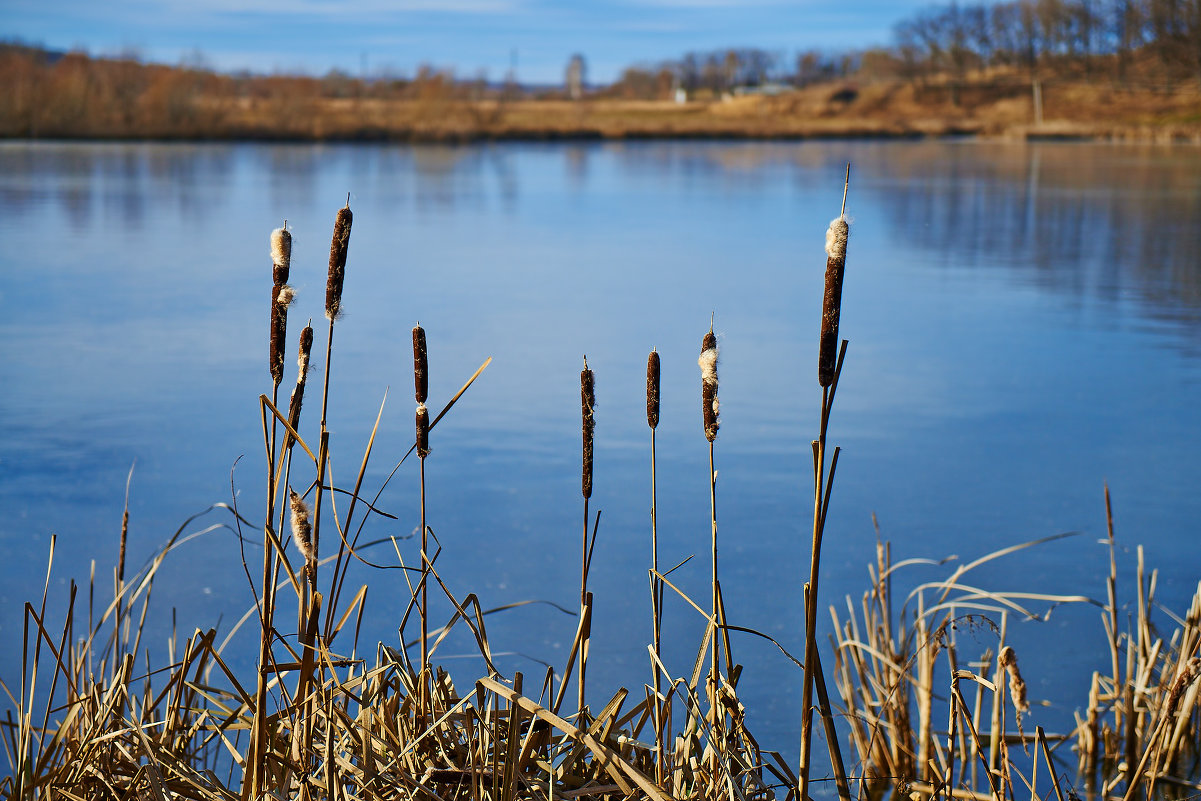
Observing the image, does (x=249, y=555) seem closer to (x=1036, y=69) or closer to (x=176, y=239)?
(x=176, y=239)

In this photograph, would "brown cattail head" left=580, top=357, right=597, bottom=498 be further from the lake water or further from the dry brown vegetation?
the dry brown vegetation

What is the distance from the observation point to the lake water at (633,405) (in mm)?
2957

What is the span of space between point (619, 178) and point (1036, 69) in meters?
48.1

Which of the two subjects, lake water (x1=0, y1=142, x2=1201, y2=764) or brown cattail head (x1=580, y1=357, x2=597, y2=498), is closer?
brown cattail head (x1=580, y1=357, x2=597, y2=498)

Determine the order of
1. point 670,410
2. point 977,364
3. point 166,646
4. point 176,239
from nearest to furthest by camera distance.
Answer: point 166,646, point 670,410, point 977,364, point 176,239

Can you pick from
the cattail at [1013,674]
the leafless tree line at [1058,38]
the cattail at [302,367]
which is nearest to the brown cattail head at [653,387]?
the cattail at [302,367]

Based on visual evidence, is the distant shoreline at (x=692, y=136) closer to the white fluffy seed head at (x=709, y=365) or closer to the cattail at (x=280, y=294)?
the cattail at (x=280, y=294)

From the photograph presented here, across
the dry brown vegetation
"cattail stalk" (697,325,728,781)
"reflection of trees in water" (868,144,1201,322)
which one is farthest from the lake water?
the dry brown vegetation

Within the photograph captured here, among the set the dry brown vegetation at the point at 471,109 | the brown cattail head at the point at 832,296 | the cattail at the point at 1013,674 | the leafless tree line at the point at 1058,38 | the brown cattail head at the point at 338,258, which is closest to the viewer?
the brown cattail head at the point at 832,296

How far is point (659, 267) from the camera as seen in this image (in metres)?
8.54

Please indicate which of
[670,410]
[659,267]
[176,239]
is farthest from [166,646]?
[176,239]

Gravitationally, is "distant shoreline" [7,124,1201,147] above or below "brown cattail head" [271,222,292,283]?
above

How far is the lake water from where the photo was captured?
2.96 m

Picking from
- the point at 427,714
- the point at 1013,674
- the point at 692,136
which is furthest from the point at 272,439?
the point at 692,136
